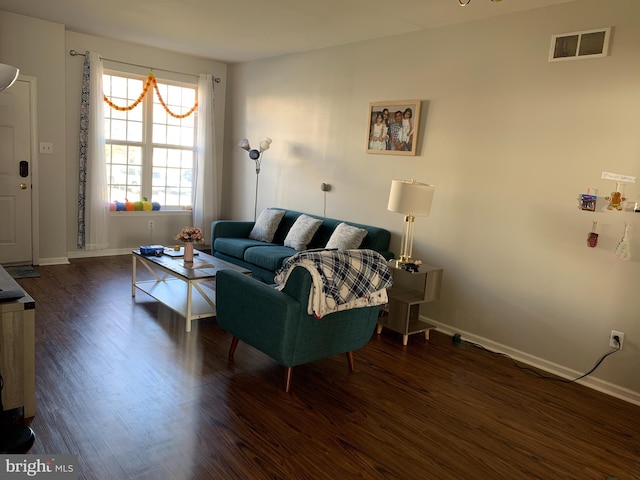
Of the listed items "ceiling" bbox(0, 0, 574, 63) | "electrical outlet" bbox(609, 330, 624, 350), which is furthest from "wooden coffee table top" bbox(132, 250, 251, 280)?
"electrical outlet" bbox(609, 330, 624, 350)

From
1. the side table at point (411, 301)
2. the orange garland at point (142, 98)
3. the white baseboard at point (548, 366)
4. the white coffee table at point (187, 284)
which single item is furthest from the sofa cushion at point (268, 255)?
the orange garland at point (142, 98)

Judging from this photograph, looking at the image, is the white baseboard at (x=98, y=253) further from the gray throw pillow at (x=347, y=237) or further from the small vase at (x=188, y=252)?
the gray throw pillow at (x=347, y=237)

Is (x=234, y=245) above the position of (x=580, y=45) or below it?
below

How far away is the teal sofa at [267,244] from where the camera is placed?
4.54 m

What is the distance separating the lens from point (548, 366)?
11.6 feet

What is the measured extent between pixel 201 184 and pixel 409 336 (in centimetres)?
389

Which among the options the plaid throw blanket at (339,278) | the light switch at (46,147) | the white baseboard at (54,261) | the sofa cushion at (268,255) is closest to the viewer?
the plaid throw blanket at (339,278)

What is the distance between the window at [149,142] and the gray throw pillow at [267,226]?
175 cm

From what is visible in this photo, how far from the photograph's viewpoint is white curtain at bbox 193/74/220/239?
6.59 metres

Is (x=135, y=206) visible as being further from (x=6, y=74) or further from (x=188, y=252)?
(x=6, y=74)

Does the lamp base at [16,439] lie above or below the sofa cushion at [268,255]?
below

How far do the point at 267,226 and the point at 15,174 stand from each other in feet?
9.12

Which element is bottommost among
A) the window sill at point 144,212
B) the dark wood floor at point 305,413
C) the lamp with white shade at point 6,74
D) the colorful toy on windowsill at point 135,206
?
the dark wood floor at point 305,413

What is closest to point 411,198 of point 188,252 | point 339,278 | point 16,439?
point 339,278
